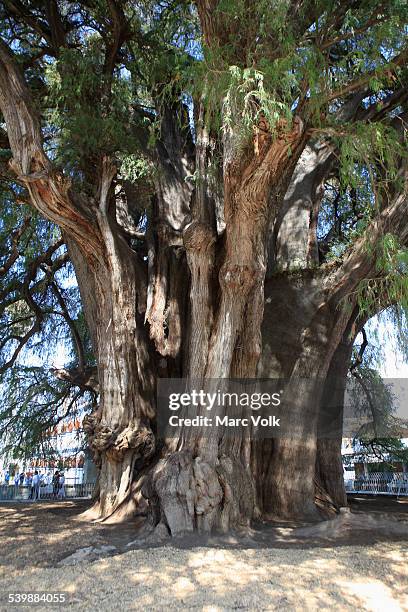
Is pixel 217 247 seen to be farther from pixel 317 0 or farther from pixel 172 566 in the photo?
pixel 172 566

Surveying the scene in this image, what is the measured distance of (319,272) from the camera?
790 cm

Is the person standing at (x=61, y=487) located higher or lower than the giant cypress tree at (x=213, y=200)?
lower

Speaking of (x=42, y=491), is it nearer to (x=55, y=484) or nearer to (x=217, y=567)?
(x=55, y=484)

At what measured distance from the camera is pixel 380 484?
49.1 ft

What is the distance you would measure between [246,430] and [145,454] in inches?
51.3

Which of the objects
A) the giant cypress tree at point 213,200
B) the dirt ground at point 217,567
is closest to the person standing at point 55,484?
the giant cypress tree at point 213,200

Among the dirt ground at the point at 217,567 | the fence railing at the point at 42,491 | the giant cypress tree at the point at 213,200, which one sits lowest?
the fence railing at the point at 42,491

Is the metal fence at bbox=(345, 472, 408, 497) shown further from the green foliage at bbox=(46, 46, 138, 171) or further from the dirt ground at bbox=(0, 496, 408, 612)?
the green foliage at bbox=(46, 46, 138, 171)

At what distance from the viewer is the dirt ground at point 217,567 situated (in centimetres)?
387

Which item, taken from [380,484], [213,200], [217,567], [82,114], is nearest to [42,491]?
[380,484]

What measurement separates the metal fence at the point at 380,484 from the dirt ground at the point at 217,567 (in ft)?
26.6

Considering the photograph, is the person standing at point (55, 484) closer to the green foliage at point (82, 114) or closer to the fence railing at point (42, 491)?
the fence railing at point (42, 491)

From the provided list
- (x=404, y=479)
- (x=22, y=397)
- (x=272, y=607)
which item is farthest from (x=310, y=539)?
(x=404, y=479)

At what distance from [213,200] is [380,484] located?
35.4 ft
